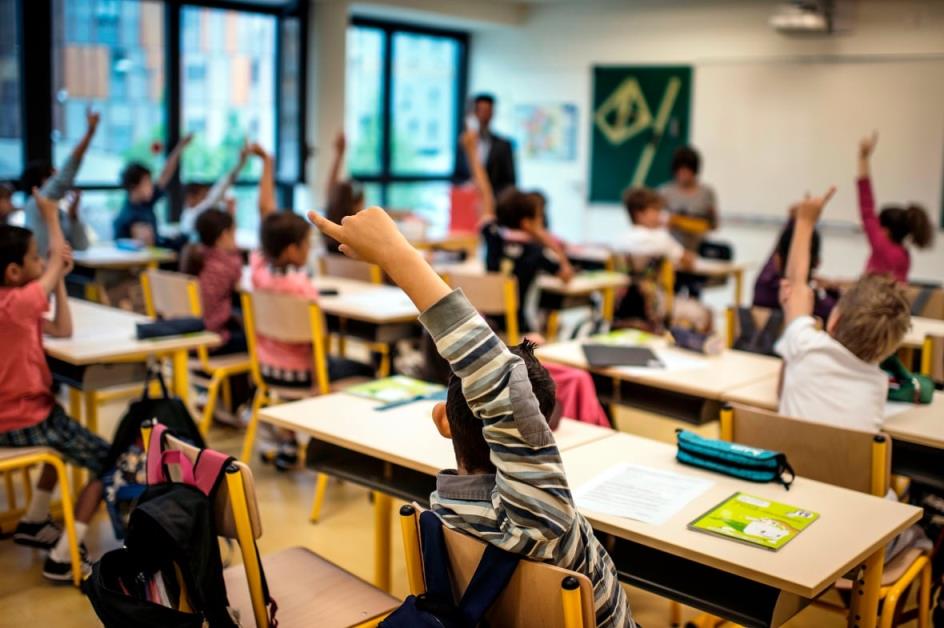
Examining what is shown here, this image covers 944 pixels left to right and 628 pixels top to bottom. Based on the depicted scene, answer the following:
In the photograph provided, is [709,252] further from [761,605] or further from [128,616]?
[128,616]

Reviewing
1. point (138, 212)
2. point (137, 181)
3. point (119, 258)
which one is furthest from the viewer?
point (138, 212)

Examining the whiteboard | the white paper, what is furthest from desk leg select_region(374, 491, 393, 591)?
the whiteboard

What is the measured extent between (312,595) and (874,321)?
162 cm

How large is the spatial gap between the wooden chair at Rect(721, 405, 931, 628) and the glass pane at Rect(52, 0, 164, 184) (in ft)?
20.0

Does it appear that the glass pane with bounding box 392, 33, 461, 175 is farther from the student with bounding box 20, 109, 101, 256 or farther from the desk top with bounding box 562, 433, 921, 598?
the desk top with bounding box 562, 433, 921, 598

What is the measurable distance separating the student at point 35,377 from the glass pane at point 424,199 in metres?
6.84

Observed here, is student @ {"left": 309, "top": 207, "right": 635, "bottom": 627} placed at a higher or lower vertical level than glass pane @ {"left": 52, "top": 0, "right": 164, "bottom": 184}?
lower

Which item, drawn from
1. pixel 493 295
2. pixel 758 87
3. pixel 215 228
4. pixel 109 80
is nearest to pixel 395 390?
pixel 493 295

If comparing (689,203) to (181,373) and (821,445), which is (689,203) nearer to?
(181,373)

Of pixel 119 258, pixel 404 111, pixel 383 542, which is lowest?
pixel 383 542

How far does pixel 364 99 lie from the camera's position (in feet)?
31.8

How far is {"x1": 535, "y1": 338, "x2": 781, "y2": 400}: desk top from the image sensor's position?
10.8 feet

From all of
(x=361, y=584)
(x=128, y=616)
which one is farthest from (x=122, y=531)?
(x=128, y=616)

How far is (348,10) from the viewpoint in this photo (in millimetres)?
8648
